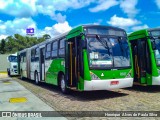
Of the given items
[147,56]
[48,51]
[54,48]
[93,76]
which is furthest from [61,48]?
[147,56]

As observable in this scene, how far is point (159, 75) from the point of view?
12.0 m

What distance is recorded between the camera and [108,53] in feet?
35.3

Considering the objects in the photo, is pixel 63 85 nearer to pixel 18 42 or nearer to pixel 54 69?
pixel 54 69

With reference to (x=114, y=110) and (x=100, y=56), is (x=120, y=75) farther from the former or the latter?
(x=114, y=110)

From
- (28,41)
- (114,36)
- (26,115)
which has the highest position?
(28,41)

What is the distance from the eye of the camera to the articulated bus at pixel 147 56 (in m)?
12.1

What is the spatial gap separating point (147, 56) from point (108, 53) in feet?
8.12

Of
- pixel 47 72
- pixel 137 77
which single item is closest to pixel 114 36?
pixel 137 77

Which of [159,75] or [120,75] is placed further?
[159,75]

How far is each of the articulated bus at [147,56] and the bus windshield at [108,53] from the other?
1.54 meters

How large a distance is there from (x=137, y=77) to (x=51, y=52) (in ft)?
16.3

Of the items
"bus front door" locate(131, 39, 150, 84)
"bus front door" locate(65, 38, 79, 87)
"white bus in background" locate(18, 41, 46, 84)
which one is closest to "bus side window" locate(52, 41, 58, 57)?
"bus front door" locate(65, 38, 79, 87)

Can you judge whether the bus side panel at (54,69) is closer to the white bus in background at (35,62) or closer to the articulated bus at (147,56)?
the white bus in background at (35,62)

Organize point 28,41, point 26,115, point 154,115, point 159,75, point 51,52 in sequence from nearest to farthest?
point 154,115 < point 26,115 < point 159,75 < point 51,52 < point 28,41
